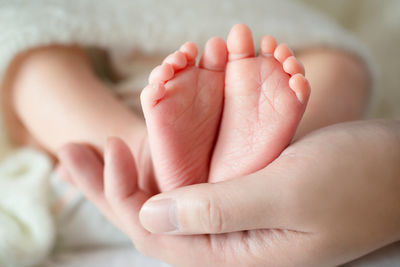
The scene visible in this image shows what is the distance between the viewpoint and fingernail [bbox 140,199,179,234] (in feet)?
1.59

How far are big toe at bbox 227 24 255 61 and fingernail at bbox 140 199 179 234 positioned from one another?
22 centimetres

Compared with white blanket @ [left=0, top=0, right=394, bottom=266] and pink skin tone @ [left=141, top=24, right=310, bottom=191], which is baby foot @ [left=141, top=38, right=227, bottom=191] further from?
white blanket @ [left=0, top=0, right=394, bottom=266]

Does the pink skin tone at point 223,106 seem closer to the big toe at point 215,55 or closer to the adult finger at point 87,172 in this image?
the big toe at point 215,55

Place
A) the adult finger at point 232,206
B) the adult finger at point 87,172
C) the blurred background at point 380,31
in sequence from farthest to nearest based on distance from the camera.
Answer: the blurred background at point 380,31, the adult finger at point 87,172, the adult finger at point 232,206

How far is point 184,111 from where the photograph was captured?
0.52m

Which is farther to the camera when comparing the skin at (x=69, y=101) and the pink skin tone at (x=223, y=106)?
the skin at (x=69, y=101)

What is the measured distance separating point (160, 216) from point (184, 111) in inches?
5.4

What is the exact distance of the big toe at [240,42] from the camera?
1.74ft

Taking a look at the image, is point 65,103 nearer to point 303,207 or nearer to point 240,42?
point 240,42

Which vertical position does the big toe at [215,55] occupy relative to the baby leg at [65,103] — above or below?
above

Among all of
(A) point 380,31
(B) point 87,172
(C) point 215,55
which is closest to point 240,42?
(C) point 215,55

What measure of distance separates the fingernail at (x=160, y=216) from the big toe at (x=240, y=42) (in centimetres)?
22

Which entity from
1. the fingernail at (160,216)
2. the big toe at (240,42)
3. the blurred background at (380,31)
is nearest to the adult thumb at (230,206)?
the fingernail at (160,216)

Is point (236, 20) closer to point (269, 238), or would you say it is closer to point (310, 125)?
point (310, 125)
